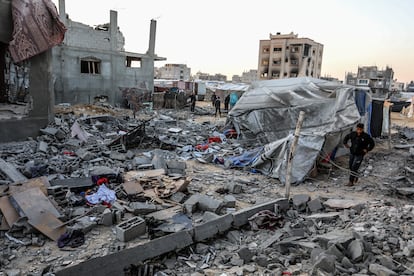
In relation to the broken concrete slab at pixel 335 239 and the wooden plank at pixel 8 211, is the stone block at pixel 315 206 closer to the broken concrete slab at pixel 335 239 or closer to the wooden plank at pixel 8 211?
the broken concrete slab at pixel 335 239

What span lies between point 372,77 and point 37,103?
226 ft

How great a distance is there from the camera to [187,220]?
5.45 meters

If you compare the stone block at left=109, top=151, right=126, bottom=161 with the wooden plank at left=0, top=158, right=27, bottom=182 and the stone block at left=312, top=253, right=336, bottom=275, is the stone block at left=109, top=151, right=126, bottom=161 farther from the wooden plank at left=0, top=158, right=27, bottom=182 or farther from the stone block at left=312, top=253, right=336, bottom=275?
the stone block at left=312, top=253, right=336, bottom=275

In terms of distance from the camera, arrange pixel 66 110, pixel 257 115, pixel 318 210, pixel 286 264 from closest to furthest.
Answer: pixel 286 264, pixel 318 210, pixel 257 115, pixel 66 110

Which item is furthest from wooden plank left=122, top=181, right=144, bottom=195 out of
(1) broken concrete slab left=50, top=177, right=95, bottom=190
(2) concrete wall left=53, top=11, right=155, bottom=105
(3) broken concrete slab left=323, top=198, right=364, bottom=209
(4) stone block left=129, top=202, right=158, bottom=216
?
(2) concrete wall left=53, top=11, right=155, bottom=105

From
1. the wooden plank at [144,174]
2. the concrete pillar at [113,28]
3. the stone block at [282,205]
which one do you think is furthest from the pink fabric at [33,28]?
the concrete pillar at [113,28]

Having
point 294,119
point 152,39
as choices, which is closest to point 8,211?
point 294,119

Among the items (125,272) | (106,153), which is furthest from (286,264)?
(106,153)

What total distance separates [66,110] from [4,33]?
7.55 meters

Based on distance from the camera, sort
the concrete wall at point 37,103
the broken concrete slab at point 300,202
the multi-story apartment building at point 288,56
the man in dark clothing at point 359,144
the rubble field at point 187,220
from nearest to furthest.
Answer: the rubble field at point 187,220, the broken concrete slab at point 300,202, the man in dark clothing at point 359,144, the concrete wall at point 37,103, the multi-story apartment building at point 288,56

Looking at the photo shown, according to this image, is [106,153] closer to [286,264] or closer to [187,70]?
[286,264]

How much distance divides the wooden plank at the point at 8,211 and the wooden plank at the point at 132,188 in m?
1.99

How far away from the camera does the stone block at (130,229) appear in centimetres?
462

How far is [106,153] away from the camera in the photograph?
9.24 m
